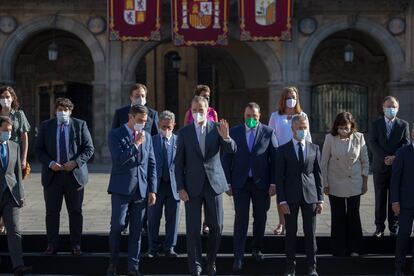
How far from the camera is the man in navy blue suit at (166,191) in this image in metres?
9.58

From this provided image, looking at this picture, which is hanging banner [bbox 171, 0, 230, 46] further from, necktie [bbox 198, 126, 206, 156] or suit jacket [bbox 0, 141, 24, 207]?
necktie [bbox 198, 126, 206, 156]

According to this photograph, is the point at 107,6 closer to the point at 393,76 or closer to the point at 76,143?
the point at 393,76

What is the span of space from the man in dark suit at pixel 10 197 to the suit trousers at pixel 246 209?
2.52 meters

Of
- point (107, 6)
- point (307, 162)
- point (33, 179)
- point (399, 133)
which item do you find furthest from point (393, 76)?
point (307, 162)

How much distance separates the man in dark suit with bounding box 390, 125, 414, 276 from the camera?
29.5ft

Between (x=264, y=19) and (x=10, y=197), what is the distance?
14390mm

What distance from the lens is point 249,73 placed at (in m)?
28.3

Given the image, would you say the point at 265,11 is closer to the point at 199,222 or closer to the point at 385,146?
the point at 385,146

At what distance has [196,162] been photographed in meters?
8.75

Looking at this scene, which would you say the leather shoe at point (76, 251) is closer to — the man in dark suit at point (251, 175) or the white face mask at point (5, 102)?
the man in dark suit at point (251, 175)

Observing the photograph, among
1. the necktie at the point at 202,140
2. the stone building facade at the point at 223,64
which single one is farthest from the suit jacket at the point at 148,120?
the stone building facade at the point at 223,64

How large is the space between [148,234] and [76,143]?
1.48 metres

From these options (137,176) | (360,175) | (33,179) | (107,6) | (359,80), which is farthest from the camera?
(359,80)

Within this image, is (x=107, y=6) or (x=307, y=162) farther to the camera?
(x=107, y=6)
